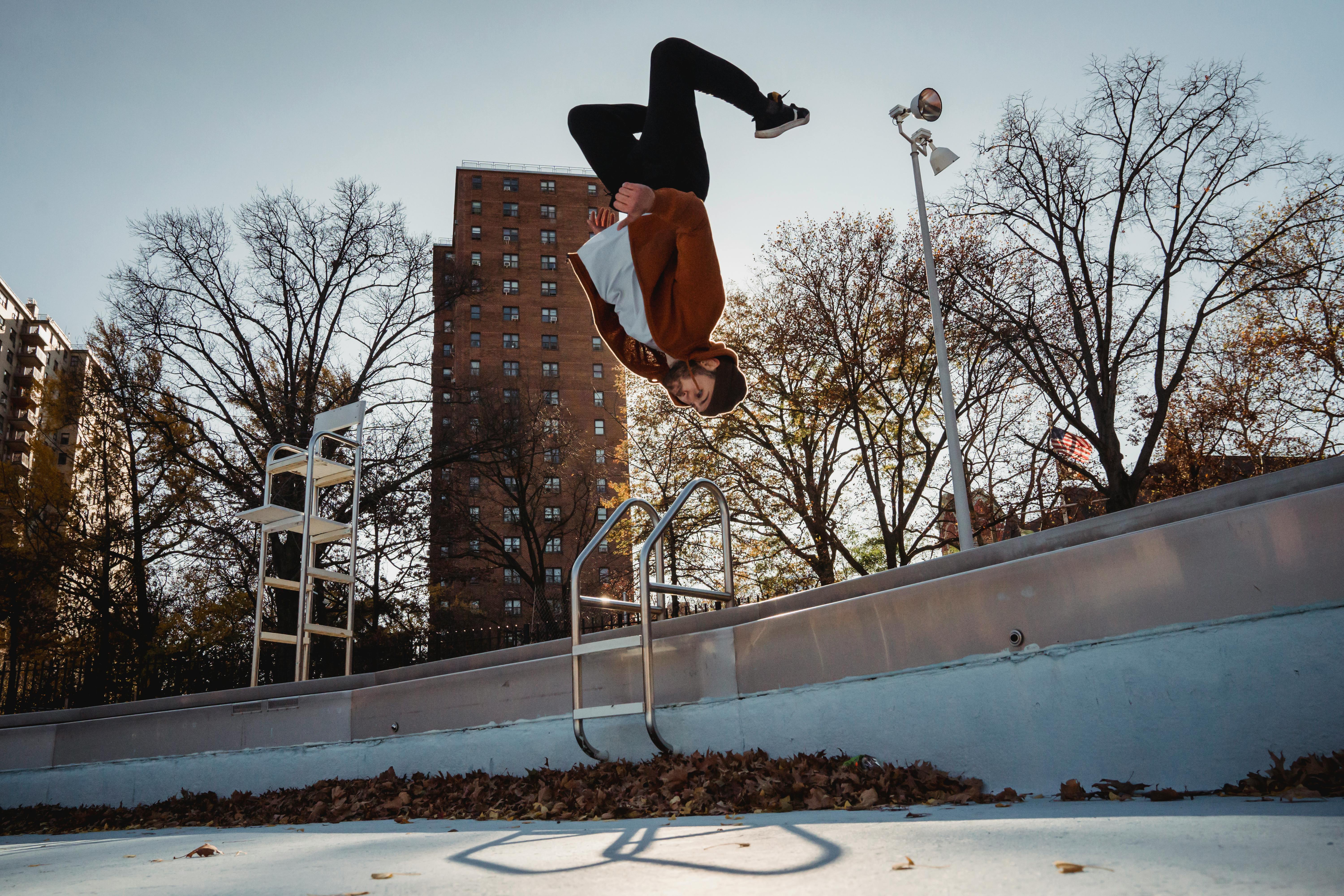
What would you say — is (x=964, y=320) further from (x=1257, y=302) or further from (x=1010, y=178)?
(x=1257, y=302)

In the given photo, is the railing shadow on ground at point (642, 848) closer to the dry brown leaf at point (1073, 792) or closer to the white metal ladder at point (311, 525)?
the dry brown leaf at point (1073, 792)

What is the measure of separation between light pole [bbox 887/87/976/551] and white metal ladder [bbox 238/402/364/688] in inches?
428

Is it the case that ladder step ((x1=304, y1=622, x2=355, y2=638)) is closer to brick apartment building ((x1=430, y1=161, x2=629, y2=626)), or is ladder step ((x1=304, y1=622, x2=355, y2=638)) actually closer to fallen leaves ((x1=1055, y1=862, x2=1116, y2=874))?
fallen leaves ((x1=1055, y1=862, x2=1116, y2=874))

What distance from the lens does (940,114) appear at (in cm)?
1600

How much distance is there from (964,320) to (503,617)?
37.2 meters

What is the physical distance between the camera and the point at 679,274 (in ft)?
13.8

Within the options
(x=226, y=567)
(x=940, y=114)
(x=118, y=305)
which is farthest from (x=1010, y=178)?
(x=226, y=567)

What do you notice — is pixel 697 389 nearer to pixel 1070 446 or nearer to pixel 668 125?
pixel 668 125

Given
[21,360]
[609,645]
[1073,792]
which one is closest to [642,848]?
[1073,792]

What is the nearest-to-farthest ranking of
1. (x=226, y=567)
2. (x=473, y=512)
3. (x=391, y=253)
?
(x=391, y=253)
(x=226, y=567)
(x=473, y=512)

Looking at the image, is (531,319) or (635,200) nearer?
(635,200)

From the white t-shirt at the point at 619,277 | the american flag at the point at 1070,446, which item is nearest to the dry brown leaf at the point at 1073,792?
the white t-shirt at the point at 619,277

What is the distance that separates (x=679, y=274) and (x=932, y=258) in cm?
1485

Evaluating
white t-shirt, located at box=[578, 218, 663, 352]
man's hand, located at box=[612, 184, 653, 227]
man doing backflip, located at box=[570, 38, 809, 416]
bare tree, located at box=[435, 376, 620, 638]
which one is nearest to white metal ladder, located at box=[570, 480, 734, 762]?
man doing backflip, located at box=[570, 38, 809, 416]
